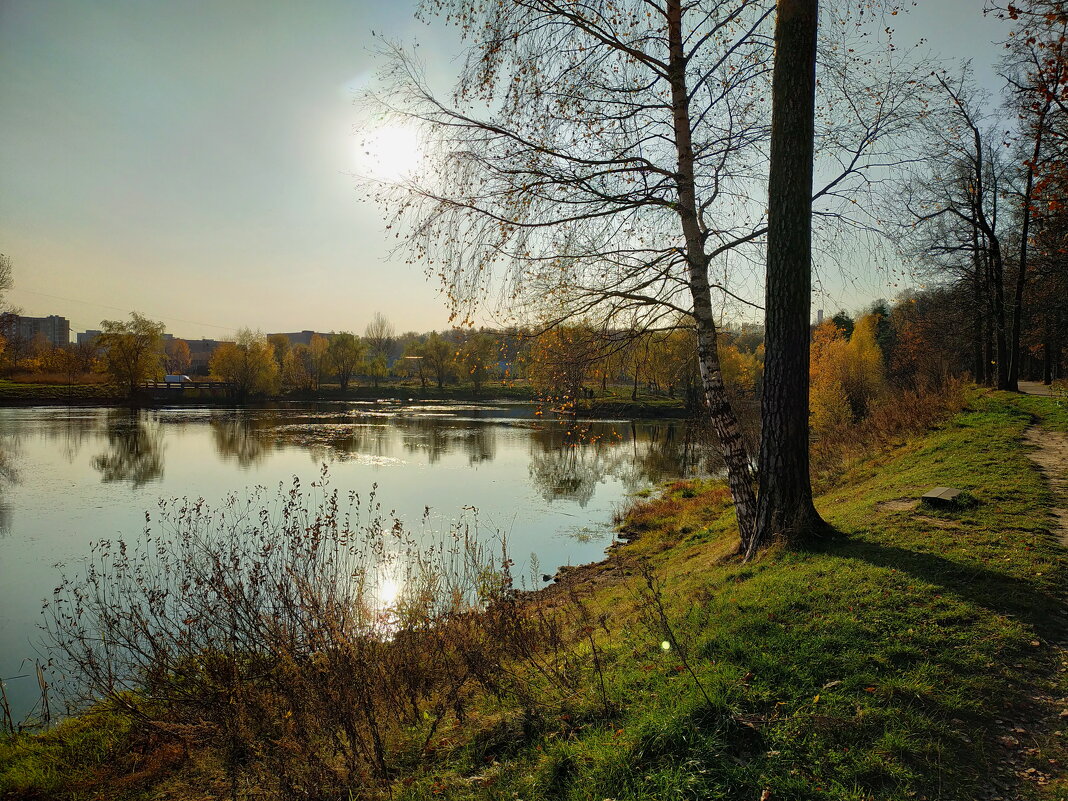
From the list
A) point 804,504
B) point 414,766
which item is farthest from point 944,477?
point 414,766

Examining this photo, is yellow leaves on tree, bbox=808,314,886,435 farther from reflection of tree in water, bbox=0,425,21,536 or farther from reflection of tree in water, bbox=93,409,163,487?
reflection of tree in water, bbox=93,409,163,487

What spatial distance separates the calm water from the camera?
39.0 feet

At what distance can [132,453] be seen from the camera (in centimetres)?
2572

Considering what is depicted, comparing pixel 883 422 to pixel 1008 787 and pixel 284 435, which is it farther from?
pixel 284 435

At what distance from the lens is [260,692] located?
5.64 metres

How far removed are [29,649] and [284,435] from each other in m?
24.7

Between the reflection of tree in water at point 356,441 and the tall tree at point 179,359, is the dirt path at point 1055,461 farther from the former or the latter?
the tall tree at point 179,359

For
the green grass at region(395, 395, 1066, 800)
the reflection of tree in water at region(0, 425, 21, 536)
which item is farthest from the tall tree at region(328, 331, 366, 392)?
the green grass at region(395, 395, 1066, 800)

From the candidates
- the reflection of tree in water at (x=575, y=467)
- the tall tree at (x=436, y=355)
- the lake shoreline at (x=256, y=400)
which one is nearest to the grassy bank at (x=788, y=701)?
the reflection of tree in water at (x=575, y=467)

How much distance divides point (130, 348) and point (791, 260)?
66196 millimetres

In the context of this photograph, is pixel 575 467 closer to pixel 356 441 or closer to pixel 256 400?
pixel 356 441

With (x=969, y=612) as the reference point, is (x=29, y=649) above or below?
below

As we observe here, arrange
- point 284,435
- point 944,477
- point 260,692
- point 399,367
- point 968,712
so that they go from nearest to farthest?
point 968,712 → point 260,692 → point 944,477 → point 284,435 → point 399,367

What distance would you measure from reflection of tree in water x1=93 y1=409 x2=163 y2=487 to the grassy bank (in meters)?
17.6
